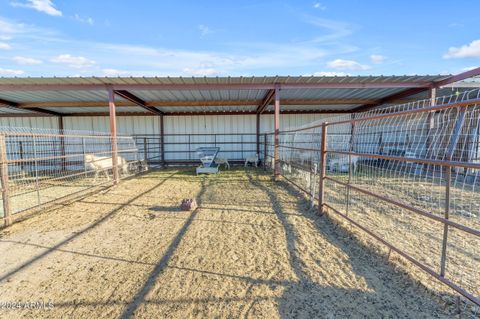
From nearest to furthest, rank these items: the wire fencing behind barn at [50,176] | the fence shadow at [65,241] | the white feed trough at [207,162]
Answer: the fence shadow at [65,241] → the wire fencing behind barn at [50,176] → the white feed trough at [207,162]

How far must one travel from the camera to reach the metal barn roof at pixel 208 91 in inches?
264

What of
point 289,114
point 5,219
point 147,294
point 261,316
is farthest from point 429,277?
point 289,114

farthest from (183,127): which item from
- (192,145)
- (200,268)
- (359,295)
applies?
(359,295)

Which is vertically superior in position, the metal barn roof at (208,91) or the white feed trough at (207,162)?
the metal barn roof at (208,91)

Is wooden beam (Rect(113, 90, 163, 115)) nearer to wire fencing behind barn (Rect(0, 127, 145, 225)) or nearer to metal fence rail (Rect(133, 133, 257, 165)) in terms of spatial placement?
wire fencing behind barn (Rect(0, 127, 145, 225))

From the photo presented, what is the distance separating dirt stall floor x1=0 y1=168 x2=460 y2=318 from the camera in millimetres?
1943

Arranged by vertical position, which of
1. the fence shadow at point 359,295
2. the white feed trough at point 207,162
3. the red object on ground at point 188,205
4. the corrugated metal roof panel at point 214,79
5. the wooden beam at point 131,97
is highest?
the corrugated metal roof panel at point 214,79

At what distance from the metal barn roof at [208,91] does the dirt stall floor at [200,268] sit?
405 centimetres

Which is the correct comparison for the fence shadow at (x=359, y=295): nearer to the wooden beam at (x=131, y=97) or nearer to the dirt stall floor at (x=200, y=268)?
the dirt stall floor at (x=200, y=268)

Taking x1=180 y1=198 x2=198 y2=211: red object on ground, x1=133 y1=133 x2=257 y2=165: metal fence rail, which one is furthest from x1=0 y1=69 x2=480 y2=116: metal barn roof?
x1=180 y1=198 x2=198 y2=211: red object on ground

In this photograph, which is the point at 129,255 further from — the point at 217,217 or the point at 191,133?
the point at 191,133

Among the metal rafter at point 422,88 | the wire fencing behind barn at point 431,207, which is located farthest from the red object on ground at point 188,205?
the metal rafter at point 422,88

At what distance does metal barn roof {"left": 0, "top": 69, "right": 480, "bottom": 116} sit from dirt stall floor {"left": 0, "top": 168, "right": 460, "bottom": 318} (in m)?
4.05

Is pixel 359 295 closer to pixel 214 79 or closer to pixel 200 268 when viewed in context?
pixel 200 268
